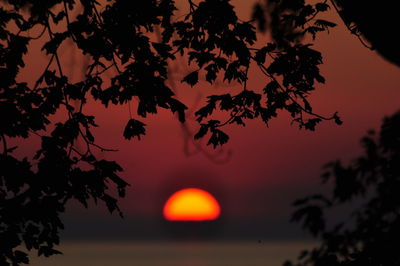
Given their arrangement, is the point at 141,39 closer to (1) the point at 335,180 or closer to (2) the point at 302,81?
(2) the point at 302,81

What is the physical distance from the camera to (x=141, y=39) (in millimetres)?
9797

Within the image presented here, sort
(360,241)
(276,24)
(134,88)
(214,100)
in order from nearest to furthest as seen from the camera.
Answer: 1. (276,24)
2. (360,241)
3. (134,88)
4. (214,100)

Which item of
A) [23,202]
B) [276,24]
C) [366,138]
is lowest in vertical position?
[276,24]

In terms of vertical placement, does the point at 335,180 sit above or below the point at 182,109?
below

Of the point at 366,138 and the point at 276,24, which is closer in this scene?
the point at 276,24

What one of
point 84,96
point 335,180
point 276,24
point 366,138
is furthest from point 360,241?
point 276,24

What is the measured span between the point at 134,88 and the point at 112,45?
0.65 meters

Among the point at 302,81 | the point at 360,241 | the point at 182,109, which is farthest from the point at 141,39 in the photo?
the point at 360,241

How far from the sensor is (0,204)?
9344 millimetres

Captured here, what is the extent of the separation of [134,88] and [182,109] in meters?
0.72

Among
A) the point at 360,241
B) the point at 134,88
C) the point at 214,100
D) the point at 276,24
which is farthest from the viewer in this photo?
the point at 214,100

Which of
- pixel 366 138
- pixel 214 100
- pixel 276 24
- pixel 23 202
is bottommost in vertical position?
pixel 276 24

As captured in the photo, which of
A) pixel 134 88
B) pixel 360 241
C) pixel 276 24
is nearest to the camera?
pixel 276 24

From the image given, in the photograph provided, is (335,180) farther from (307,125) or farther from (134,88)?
(134,88)
